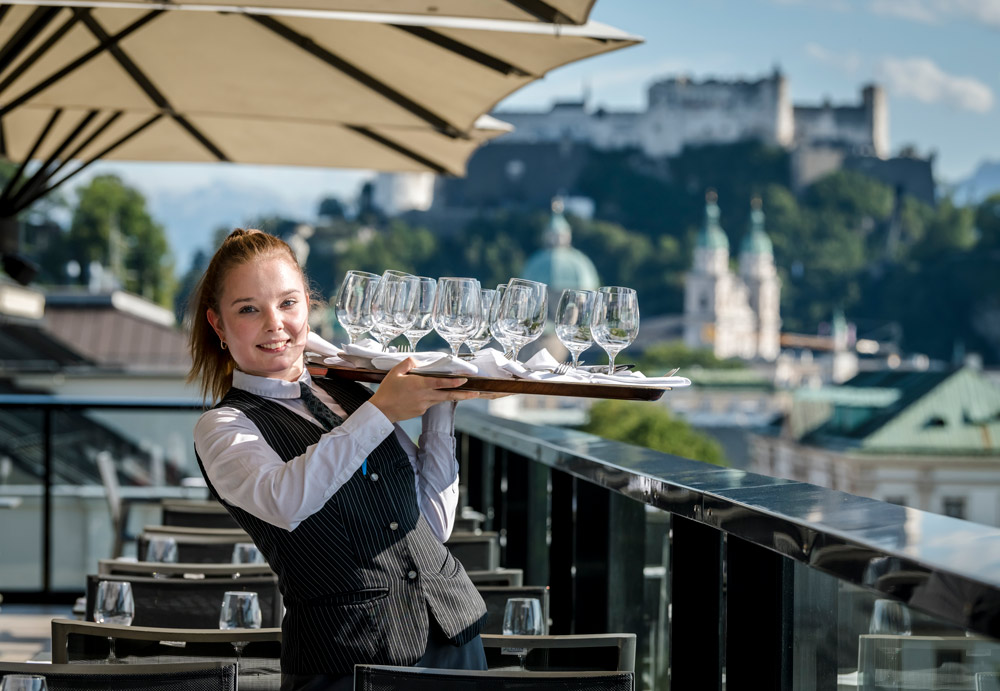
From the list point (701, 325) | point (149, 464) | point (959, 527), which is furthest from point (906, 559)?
point (701, 325)

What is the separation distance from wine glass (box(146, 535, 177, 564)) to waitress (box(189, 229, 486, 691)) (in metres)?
1.07

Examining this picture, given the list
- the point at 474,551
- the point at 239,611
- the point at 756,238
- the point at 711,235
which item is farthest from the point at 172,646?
the point at 756,238

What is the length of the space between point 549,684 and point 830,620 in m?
0.35

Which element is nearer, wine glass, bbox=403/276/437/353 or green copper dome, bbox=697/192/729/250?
wine glass, bbox=403/276/437/353

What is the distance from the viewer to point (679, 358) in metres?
73.4

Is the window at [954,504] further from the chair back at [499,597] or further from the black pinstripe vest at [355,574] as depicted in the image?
the black pinstripe vest at [355,574]

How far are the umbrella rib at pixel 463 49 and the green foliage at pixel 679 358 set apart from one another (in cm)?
6665

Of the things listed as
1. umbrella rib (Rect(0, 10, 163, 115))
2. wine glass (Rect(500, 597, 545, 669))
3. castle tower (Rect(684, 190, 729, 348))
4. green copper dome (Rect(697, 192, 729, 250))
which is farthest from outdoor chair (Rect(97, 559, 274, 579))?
green copper dome (Rect(697, 192, 729, 250))

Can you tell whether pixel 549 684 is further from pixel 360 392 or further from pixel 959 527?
pixel 360 392

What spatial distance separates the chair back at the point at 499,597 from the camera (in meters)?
2.05

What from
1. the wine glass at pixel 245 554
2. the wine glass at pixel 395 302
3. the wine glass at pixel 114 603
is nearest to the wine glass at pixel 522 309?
the wine glass at pixel 395 302

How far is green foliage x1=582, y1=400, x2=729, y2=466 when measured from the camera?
53500mm

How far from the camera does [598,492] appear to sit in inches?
92.4

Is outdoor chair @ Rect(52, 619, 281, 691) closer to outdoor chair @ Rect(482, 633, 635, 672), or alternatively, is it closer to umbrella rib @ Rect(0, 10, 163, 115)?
outdoor chair @ Rect(482, 633, 635, 672)
